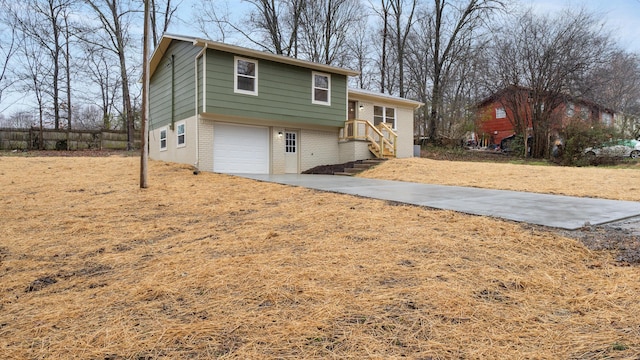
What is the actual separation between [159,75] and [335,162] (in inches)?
303

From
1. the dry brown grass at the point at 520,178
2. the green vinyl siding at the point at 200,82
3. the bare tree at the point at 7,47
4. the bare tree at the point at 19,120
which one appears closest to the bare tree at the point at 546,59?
the dry brown grass at the point at 520,178

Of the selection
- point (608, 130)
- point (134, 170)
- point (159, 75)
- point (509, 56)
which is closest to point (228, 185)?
point (134, 170)

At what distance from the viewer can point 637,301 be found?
224 centimetres

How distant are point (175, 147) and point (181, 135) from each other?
67cm

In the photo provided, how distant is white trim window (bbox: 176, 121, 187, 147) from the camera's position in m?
11.9

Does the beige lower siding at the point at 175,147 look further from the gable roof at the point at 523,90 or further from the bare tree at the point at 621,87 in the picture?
the bare tree at the point at 621,87

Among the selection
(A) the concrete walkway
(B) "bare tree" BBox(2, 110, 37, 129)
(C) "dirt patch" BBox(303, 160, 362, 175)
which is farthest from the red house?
(B) "bare tree" BBox(2, 110, 37, 129)

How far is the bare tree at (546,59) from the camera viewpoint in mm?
18078

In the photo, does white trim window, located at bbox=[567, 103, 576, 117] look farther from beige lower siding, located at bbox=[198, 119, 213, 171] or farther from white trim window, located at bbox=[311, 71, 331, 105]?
beige lower siding, located at bbox=[198, 119, 213, 171]

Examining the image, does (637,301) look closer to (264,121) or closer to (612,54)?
(264,121)

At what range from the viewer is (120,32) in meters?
19.1

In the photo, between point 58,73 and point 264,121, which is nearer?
point 264,121

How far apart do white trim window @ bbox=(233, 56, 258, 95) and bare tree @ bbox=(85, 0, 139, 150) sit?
9409mm

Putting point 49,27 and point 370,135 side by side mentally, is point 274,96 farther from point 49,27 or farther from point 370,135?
point 49,27
